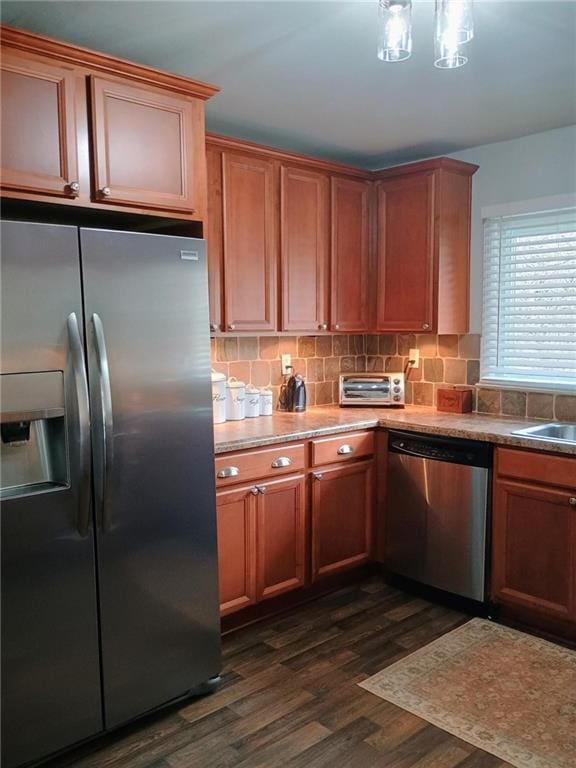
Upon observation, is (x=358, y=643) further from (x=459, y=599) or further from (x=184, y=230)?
(x=184, y=230)

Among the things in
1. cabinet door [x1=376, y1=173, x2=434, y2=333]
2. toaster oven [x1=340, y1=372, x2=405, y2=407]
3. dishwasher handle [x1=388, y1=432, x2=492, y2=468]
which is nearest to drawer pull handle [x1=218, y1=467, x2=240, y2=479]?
dishwasher handle [x1=388, y1=432, x2=492, y2=468]

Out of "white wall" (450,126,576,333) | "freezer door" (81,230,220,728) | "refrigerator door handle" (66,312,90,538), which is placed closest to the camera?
"refrigerator door handle" (66,312,90,538)

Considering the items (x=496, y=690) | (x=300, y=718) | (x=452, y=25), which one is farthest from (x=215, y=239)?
(x=496, y=690)

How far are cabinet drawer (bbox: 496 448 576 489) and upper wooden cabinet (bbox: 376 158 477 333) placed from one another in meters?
0.96

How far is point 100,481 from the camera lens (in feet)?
7.08

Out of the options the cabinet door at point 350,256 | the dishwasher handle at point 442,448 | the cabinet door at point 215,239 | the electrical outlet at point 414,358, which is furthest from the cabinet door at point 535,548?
the cabinet door at point 215,239

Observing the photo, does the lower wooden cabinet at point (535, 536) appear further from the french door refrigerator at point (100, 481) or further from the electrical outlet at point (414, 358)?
the french door refrigerator at point (100, 481)

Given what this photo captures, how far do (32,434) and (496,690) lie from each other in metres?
2.03

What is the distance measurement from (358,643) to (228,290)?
1.80 metres

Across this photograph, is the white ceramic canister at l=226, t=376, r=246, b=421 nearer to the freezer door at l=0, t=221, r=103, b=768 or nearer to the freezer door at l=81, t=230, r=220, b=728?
the freezer door at l=81, t=230, r=220, b=728

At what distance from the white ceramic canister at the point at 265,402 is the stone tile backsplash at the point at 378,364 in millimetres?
138

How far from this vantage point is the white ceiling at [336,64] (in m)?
2.09

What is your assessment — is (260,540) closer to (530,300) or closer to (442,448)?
(442,448)

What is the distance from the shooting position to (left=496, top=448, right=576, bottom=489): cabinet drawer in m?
2.85
